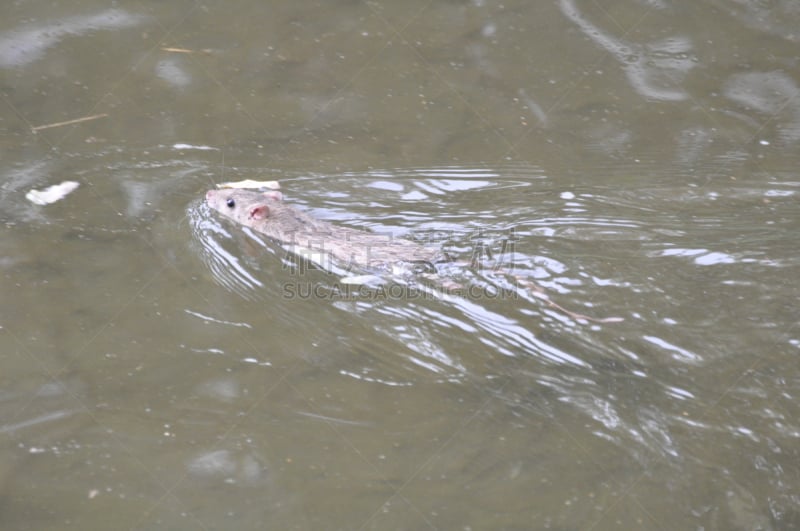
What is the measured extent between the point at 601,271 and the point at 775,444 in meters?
1.65

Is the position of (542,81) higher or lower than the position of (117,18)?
lower

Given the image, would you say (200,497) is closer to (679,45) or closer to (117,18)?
(117,18)

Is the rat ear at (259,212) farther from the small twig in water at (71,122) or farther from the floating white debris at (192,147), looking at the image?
the small twig in water at (71,122)

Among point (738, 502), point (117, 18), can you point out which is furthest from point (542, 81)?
point (738, 502)

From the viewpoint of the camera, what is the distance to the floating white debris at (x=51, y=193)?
20.0 feet

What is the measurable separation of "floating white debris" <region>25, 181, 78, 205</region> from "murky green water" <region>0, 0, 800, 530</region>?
0.28 ft

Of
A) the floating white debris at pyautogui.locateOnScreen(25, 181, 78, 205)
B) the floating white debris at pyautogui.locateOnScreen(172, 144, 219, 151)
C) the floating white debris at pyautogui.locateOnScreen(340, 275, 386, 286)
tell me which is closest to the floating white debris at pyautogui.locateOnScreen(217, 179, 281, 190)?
the floating white debris at pyautogui.locateOnScreen(172, 144, 219, 151)

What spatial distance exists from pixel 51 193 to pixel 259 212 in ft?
4.90

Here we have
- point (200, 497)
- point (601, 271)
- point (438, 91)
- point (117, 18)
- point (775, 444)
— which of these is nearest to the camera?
point (200, 497)

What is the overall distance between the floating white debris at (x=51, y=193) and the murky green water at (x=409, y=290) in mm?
85

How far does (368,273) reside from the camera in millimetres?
5777

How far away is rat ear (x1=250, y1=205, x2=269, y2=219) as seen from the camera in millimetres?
6323

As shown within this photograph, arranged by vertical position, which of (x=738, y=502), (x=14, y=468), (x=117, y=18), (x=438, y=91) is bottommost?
(x=738, y=502)

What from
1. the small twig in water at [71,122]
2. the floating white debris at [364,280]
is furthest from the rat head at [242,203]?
the small twig in water at [71,122]
